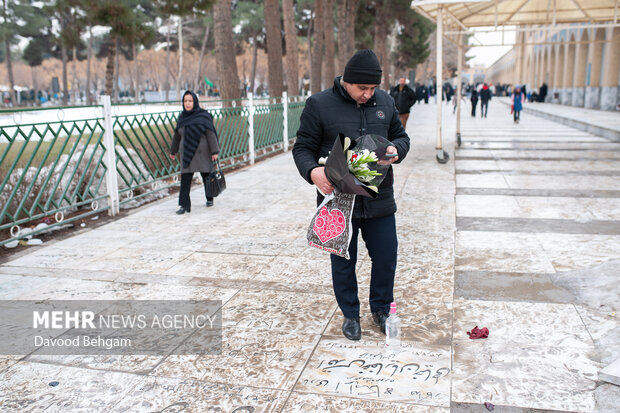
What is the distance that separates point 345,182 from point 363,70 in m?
0.66

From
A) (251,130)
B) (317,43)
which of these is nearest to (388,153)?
(251,130)

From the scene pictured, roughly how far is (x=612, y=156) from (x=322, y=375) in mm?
11173

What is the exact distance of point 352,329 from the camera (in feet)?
11.8

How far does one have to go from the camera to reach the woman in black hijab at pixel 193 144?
24.1 ft

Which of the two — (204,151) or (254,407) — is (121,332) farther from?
(204,151)

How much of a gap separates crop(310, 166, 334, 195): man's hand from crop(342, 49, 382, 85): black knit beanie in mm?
534

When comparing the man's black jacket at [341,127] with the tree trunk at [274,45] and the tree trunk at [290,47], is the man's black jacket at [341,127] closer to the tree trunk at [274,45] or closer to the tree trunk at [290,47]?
the tree trunk at [274,45]

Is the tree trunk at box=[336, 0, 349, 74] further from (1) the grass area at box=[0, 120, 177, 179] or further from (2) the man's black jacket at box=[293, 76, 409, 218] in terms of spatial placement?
(2) the man's black jacket at box=[293, 76, 409, 218]

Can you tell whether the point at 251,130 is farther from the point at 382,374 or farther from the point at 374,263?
the point at 382,374

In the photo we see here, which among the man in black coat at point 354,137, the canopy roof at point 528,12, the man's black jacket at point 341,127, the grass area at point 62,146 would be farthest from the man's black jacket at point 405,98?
the man's black jacket at point 341,127

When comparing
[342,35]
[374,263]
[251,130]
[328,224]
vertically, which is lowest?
[374,263]

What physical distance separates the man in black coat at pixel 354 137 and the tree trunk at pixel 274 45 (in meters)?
13.6

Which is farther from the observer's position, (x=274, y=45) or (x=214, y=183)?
(x=274, y=45)

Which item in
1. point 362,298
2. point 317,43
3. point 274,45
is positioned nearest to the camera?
point 362,298
